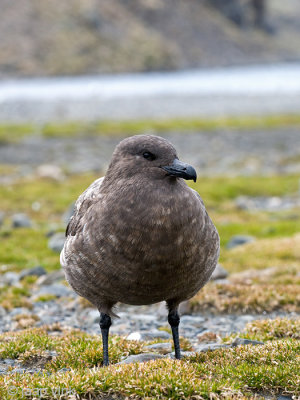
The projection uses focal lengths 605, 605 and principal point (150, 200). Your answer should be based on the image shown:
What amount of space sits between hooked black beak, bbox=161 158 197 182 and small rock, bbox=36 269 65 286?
23.6 ft

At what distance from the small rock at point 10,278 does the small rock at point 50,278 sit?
1.83 ft

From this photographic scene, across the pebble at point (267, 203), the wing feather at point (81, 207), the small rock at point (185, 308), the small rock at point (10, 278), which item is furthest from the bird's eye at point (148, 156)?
the pebble at point (267, 203)

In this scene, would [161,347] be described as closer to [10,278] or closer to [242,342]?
[242,342]

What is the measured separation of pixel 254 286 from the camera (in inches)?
451

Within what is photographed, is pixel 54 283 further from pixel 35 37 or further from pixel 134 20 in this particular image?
pixel 134 20

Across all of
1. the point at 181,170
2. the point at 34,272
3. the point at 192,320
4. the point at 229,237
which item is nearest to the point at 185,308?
the point at 192,320

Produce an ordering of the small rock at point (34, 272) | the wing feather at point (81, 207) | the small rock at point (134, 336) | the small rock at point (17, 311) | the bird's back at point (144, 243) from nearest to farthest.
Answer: the bird's back at point (144, 243), the wing feather at point (81, 207), the small rock at point (134, 336), the small rock at point (17, 311), the small rock at point (34, 272)

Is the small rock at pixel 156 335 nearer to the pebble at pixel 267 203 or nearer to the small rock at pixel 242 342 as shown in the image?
the small rock at pixel 242 342

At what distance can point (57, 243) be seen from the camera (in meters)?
16.0

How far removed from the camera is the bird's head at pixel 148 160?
6.45 metres

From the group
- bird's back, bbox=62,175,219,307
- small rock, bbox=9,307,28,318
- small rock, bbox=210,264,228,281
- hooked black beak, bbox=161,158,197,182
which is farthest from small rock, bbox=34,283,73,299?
hooked black beak, bbox=161,158,197,182

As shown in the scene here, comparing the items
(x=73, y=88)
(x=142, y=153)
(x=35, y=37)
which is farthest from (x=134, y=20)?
→ (x=142, y=153)

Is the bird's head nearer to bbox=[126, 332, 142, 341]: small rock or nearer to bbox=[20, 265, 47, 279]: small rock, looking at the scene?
bbox=[126, 332, 142, 341]: small rock

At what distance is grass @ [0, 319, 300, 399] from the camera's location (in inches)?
236
